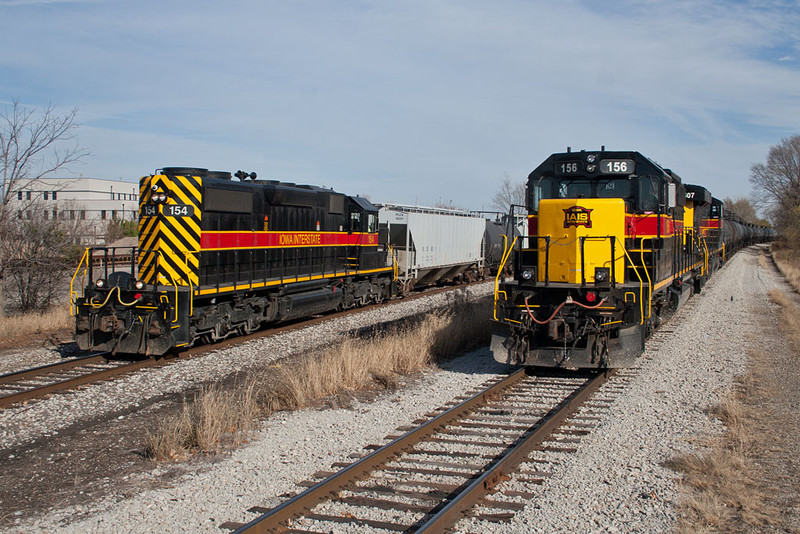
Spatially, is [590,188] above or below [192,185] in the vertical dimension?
below

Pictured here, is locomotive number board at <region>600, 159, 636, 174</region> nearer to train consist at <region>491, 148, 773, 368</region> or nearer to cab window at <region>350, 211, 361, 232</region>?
train consist at <region>491, 148, 773, 368</region>

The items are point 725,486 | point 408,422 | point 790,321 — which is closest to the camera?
point 725,486

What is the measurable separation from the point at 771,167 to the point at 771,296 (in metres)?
61.6

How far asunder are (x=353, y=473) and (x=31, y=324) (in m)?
11.1

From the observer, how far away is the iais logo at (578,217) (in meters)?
9.53

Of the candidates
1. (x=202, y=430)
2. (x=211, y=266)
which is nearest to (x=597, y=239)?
(x=202, y=430)

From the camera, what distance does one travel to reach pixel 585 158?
10.2 meters

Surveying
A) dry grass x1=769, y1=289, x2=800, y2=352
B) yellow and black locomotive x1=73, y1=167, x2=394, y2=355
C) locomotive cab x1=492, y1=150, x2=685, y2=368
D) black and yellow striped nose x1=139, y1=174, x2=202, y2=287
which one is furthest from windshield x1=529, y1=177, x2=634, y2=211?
black and yellow striped nose x1=139, y1=174, x2=202, y2=287

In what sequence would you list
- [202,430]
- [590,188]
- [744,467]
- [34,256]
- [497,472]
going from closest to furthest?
[497,472]
[744,467]
[202,430]
[590,188]
[34,256]

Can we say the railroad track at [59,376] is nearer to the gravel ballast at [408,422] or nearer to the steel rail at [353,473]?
the gravel ballast at [408,422]

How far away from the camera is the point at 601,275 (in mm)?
9367

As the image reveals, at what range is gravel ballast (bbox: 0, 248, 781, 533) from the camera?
15.6 ft

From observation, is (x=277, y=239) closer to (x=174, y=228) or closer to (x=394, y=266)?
(x=174, y=228)

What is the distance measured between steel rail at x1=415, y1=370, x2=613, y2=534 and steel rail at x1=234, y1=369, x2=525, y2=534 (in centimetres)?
89
